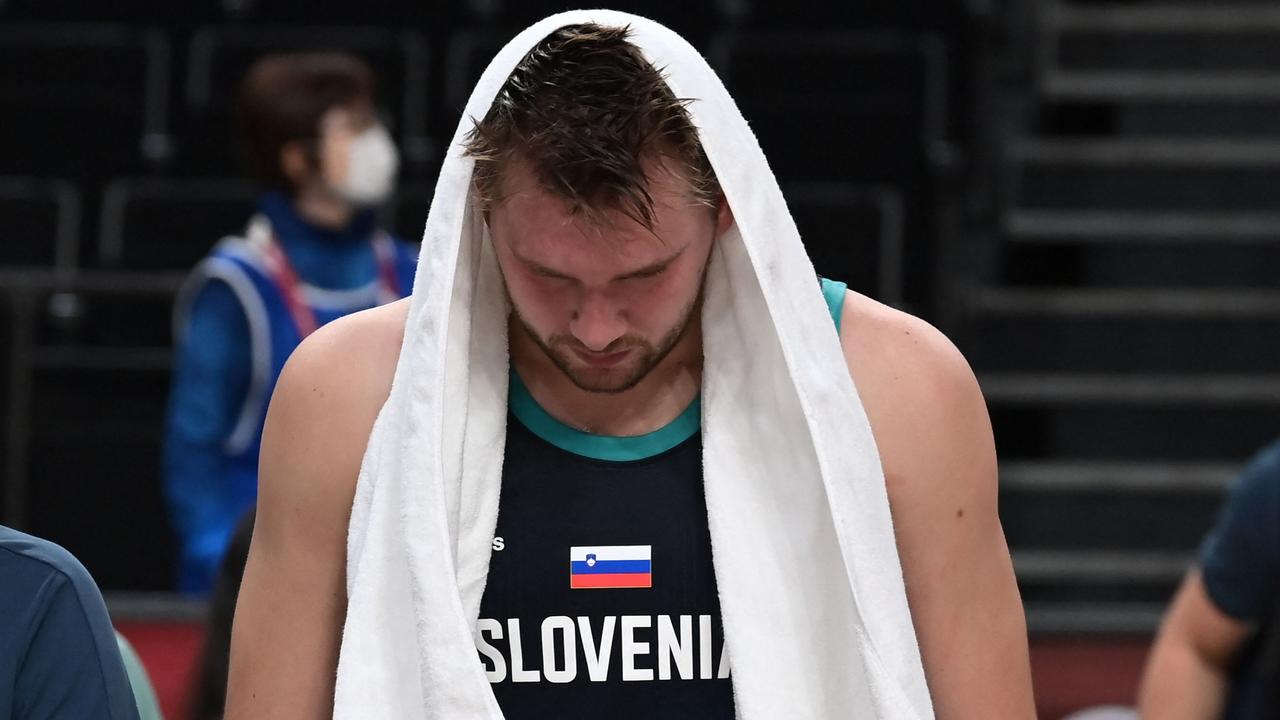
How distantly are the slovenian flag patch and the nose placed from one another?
18cm

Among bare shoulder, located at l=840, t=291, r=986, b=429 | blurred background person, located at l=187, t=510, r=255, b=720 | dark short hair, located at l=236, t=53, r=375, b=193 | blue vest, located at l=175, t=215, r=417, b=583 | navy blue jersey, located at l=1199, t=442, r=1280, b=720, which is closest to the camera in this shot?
bare shoulder, located at l=840, t=291, r=986, b=429

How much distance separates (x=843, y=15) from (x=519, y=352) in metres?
5.17

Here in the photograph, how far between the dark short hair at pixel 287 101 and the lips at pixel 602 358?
2.39 m

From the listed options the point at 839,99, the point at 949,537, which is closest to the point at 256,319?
the point at 949,537

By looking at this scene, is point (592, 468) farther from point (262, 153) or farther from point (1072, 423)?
point (1072, 423)

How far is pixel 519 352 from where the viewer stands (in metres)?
1.77

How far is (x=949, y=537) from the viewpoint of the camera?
1.68 m

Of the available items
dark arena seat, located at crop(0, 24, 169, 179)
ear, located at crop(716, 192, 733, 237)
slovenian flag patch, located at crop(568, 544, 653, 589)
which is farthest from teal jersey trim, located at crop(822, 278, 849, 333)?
dark arena seat, located at crop(0, 24, 169, 179)

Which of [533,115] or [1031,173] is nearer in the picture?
[533,115]

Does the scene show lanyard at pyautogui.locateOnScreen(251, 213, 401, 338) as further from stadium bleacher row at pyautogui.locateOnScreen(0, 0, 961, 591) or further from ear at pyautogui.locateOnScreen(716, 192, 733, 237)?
ear at pyautogui.locateOnScreen(716, 192, 733, 237)

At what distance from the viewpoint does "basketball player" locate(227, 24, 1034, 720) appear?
1630mm

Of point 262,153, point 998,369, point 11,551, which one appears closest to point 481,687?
point 11,551

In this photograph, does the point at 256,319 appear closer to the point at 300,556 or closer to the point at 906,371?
the point at 300,556

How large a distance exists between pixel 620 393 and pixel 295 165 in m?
2.40
